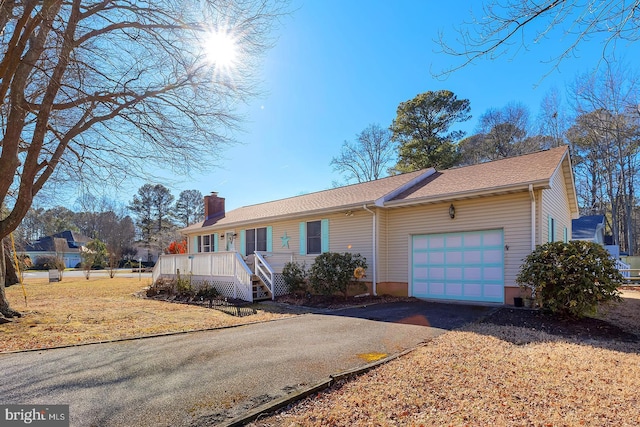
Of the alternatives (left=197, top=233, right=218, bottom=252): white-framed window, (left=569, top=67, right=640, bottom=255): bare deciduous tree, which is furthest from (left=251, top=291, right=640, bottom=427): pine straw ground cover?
(left=569, top=67, right=640, bottom=255): bare deciduous tree

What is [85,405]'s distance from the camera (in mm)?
3400

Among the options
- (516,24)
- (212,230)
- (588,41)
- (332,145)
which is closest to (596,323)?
(588,41)

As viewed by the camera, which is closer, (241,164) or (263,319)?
(263,319)

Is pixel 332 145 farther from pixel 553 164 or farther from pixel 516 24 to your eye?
pixel 516 24

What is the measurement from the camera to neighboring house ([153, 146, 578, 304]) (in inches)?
365

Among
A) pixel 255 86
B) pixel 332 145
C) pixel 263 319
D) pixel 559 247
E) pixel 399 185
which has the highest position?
pixel 332 145

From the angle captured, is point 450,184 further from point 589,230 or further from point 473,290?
point 589,230

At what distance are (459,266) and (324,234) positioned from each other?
4827 millimetres

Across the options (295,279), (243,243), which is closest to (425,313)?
(295,279)

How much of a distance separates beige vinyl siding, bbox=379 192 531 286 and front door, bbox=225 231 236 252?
8.51m

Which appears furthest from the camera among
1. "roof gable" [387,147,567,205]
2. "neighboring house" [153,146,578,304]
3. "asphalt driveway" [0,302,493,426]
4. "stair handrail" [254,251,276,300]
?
"stair handrail" [254,251,276,300]

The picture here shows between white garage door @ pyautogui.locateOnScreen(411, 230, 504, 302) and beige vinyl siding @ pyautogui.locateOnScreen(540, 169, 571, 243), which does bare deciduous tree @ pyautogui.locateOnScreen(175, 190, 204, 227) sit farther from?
beige vinyl siding @ pyautogui.locateOnScreen(540, 169, 571, 243)

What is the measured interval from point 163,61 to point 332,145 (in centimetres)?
2395

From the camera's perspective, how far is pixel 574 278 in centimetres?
696
